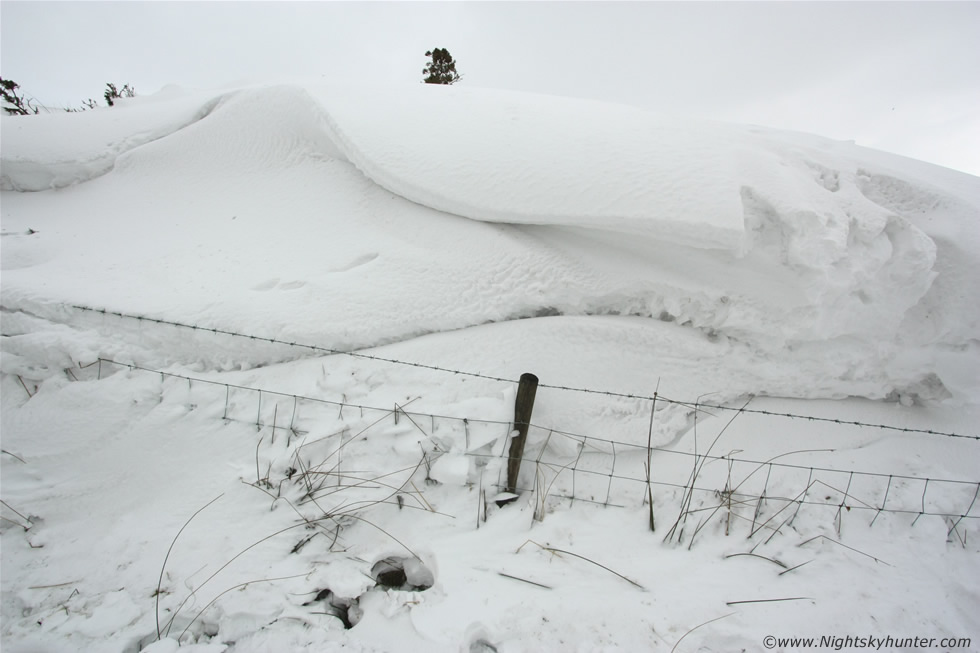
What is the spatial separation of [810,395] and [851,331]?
0.47 metres

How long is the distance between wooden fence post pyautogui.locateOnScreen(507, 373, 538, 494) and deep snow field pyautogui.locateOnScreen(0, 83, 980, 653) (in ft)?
0.34

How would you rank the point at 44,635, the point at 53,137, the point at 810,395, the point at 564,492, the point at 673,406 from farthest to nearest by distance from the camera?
the point at 53,137, the point at 810,395, the point at 673,406, the point at 564,492, the point at 44,635

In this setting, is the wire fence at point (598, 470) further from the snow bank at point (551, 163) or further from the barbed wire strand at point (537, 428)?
the snow bank at point (551, 163)

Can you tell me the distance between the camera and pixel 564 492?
2.17m

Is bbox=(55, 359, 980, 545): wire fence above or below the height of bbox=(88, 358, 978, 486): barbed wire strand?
below

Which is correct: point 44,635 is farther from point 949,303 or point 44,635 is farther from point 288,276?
point 949,303

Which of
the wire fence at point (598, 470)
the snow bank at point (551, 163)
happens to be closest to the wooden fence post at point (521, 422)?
the wire fence at point (598, 470)

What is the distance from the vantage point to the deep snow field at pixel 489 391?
5.45 feet

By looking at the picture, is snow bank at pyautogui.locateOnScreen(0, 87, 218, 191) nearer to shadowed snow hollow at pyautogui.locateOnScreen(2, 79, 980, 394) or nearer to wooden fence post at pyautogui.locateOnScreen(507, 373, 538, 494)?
shadowed snow hollow at pyautogui.locateOnScreen(2, 79, 980, 394)

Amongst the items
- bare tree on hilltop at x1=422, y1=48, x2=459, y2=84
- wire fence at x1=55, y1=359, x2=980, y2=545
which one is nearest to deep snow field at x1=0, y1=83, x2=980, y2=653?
wire fence at x1=55, y1=359, x2=980, y2=545

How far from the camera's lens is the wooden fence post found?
207 cm

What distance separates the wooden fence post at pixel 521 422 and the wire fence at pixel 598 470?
0.16 feet

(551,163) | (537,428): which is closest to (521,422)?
(537,428)

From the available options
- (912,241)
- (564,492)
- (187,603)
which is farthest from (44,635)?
(912,241)
